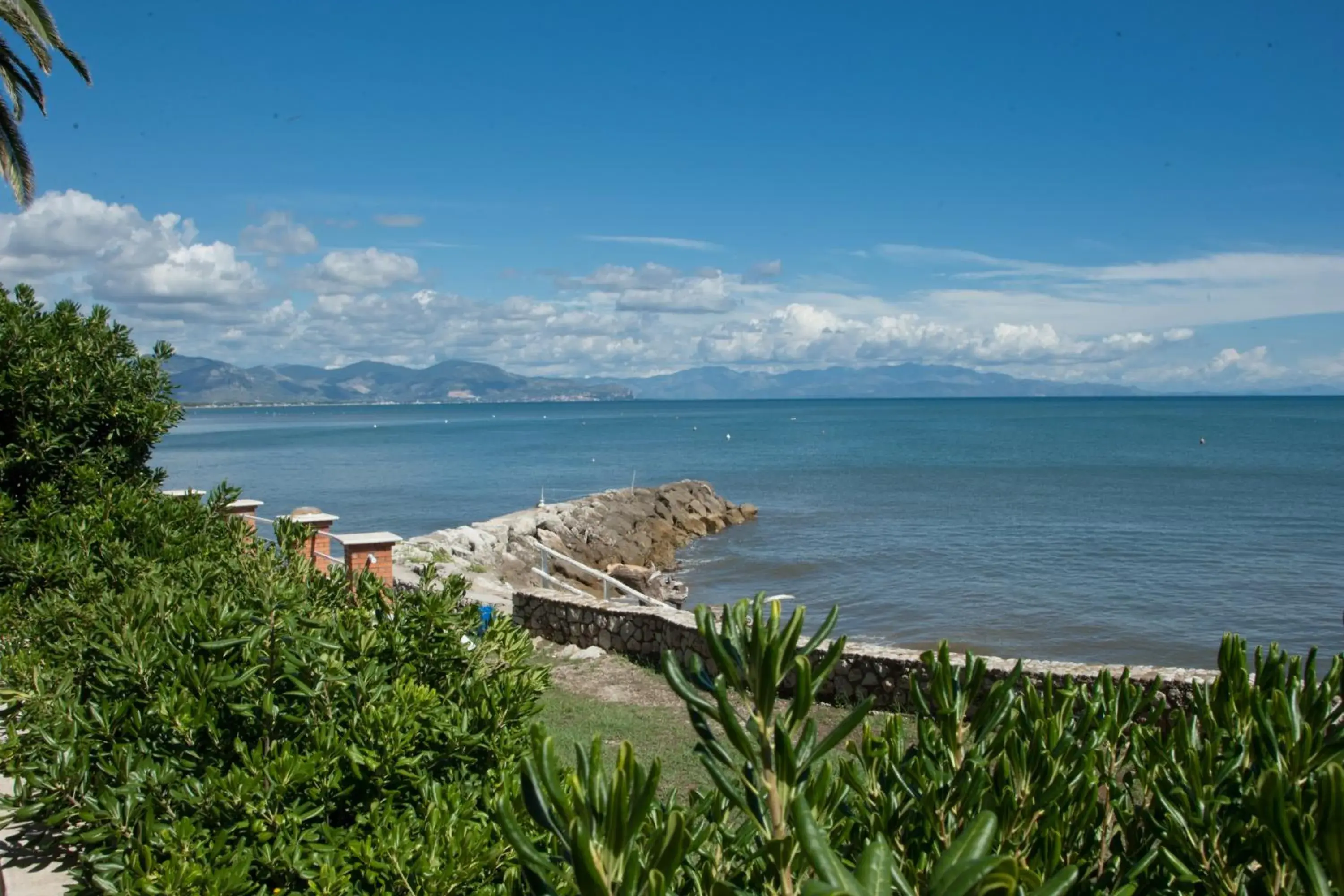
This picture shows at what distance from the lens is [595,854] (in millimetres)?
1749

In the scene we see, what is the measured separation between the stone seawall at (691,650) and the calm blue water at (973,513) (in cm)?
812

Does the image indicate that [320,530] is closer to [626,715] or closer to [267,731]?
[626,715]

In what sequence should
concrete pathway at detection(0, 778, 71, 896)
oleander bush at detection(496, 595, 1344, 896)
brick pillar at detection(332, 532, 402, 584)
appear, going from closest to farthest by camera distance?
oleander bush at detection(496, 595, 1344, 896) < concrete pathway at detection(0, 778, 71, 896) < brick pillar at detection(332, 532, 402, 584)

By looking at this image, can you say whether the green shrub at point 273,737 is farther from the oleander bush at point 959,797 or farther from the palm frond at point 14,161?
the palm frond at point 14,161

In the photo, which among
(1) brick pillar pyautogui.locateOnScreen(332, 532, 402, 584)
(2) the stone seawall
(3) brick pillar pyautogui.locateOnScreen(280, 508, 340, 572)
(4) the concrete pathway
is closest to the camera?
(4) the concrete pathway

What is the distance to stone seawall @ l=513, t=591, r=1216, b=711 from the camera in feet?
33.4

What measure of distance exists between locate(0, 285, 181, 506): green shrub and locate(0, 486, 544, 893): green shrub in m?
3.82

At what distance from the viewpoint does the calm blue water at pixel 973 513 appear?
22156mm

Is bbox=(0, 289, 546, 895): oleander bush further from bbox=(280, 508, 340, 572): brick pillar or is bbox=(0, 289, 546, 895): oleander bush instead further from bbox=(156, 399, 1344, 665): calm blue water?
bbox=(156, 399, 1344, 665): calm blue water

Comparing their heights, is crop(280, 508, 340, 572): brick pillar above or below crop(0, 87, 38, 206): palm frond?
below

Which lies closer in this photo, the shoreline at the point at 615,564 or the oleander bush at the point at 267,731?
the oleander bush at the point at 267,731

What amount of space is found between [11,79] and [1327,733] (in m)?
18.2

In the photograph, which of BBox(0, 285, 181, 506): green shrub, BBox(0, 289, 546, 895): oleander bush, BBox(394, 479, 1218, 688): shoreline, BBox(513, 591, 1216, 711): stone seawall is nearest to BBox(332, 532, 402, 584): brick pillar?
BBox(394, 479, 1218, 688): shoreline

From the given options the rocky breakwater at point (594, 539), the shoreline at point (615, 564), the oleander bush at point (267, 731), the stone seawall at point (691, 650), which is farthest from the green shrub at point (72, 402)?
the rocky breakwater at point (594, 539)
